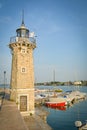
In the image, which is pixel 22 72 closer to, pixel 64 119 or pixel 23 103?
pixel 23 103

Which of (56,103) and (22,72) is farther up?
(22,72)

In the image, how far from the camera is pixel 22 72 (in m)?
19.6

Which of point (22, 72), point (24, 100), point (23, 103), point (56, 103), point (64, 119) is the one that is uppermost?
point (22, 72)

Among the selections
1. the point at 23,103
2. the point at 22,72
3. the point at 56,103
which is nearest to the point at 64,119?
the point at 56,103

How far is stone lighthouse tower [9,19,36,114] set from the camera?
1947 centimetres

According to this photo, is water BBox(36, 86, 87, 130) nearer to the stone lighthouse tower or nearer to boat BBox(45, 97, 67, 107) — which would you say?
boat BBox(45, 97, 67, 107)

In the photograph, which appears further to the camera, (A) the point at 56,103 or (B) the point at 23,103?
(A) the point at 56,103

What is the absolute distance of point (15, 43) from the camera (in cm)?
1983

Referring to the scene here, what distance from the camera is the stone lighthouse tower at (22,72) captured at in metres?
19.5

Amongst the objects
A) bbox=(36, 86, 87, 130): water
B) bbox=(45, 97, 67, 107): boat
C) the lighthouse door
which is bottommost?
bbox=(36, 86, 87, 130): water

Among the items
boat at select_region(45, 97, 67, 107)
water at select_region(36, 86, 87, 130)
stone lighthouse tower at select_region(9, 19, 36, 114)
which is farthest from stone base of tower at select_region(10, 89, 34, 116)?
boat at select_region(45, 97, 67, 107)

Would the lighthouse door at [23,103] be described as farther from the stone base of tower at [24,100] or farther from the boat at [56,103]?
the boat at [56,103]

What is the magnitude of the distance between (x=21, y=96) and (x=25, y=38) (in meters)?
7.00

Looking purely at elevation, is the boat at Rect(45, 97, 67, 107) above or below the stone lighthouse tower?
below
